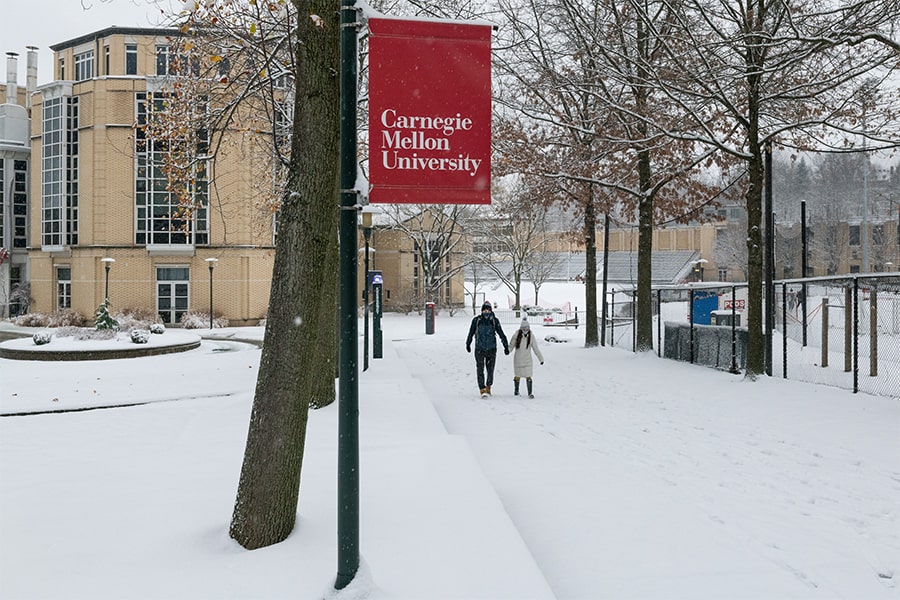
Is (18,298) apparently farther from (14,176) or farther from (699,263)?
(699,263)

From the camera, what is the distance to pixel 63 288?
40156 millimetres

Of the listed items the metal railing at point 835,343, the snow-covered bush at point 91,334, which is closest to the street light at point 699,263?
the metal railing at point 835,343

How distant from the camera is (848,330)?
1611cm

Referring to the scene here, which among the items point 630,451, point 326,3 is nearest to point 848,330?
point 630,451

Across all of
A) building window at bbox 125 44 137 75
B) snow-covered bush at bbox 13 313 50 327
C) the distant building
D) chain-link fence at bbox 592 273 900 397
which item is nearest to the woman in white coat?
chain-link fence at bbox 592 273 900 397

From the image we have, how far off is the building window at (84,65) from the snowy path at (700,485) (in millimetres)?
34738

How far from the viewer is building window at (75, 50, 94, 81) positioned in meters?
39.2

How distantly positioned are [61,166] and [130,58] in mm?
7160

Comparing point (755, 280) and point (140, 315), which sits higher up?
point (755, 280)

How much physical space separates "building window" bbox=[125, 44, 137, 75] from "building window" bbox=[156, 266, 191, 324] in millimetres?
10842

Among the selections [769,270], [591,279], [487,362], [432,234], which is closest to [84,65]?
[432,234]

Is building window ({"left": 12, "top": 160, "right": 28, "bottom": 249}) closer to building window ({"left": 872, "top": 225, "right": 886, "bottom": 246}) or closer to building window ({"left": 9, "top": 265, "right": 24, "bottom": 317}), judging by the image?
building window ({"left": 9, "top": 265, "right": 24, "bottom": 317})

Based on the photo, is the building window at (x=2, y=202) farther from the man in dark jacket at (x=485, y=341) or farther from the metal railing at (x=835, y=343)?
the man in dark jacket at (x=485, y=341)

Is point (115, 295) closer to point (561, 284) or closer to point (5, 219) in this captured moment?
point (5, 219)
